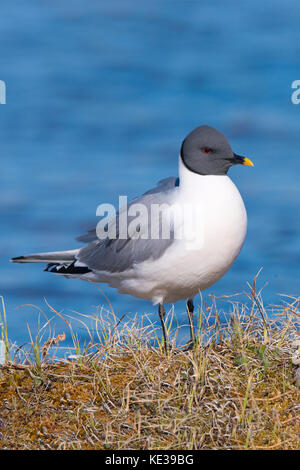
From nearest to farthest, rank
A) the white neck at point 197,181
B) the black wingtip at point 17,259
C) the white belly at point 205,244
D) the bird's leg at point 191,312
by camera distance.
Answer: the white belly at point 205,244 → the white neck at point 197,181 → the bird's leg at point 191,312 → the black wingtip at point 17,259

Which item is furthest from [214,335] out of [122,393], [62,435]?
[62,435]

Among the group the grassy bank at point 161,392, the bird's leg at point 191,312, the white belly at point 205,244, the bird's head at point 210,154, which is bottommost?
the grassy bank at point 161,392

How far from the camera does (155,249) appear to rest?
5.90 meters

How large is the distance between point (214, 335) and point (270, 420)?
805 mm

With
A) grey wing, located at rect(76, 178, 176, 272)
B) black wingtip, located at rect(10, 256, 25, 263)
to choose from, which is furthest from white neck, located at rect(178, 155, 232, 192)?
black wingtip, located at rect(10, 256, 25, 263)

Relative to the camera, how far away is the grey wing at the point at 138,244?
5.91 meters

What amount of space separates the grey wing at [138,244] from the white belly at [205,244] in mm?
83

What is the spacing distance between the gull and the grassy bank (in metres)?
0.32

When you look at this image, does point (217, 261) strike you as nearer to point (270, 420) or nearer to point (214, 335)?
point (214, 335)

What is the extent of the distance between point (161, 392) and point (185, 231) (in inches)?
43.0

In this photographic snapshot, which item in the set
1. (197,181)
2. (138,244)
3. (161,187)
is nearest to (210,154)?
(197,181)

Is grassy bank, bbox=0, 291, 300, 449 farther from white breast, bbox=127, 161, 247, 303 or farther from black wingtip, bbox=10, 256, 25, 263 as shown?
black wingtip, bbox=10, 256, 25, 263

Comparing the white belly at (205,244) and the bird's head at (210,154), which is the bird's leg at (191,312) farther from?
the bird's head at (210,154)

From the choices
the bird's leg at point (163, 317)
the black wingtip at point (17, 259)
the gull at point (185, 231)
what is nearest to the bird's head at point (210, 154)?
the gull at point (185, 231)
